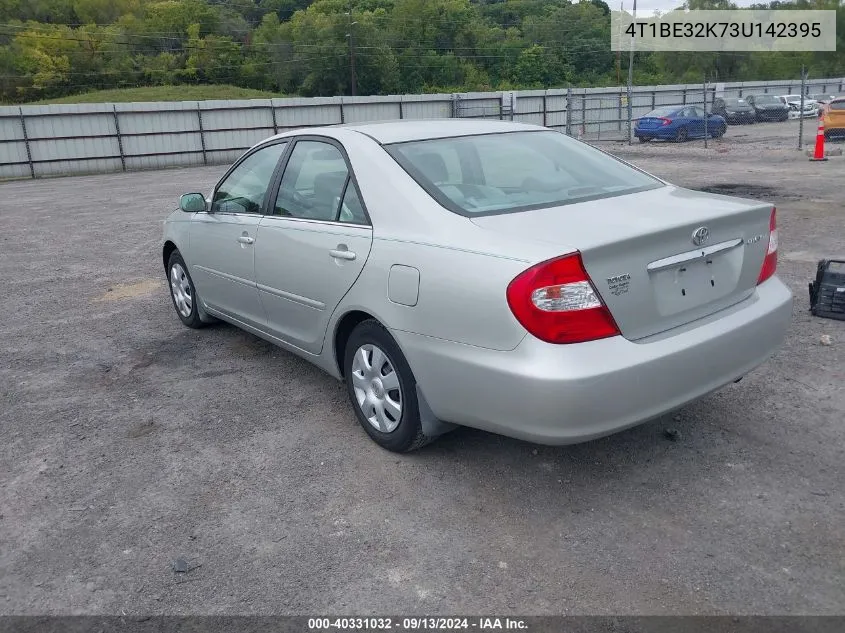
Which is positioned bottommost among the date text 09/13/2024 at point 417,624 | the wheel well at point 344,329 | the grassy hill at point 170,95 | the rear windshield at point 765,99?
the date text 09/13/2024 at point 417,624

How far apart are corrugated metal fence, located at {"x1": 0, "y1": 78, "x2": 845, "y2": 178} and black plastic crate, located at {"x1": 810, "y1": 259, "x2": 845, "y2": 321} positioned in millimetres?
17067

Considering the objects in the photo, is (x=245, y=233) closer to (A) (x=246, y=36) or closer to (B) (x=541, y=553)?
(B) (x=541, y=553)

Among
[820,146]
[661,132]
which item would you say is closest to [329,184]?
[820,146]

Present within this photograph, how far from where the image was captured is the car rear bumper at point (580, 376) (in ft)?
9.42

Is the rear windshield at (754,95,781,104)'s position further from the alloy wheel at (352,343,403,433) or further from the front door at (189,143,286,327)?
the alloy wheel at (352,343,403,433)

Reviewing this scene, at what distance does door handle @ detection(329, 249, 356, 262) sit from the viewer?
371 cm

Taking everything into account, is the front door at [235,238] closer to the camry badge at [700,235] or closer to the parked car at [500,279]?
the parked car at [500,279]

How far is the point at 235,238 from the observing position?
4.82m

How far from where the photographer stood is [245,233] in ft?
15.4

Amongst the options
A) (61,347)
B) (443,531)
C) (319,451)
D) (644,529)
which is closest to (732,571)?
(644,529)

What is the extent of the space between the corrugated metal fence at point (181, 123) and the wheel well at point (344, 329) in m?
18.4

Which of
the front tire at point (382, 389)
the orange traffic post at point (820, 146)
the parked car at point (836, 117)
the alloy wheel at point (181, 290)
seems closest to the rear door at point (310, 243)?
the front tire at point (382, 389)

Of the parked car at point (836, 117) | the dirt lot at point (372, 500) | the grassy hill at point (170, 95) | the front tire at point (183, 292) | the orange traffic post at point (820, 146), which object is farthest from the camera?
the grassy hill at point (170, 95)

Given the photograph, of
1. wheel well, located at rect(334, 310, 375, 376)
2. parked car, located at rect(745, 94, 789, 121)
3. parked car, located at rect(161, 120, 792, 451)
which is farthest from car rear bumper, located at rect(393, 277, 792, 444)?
parked car, located at rect(745, 94, 789, 121)
